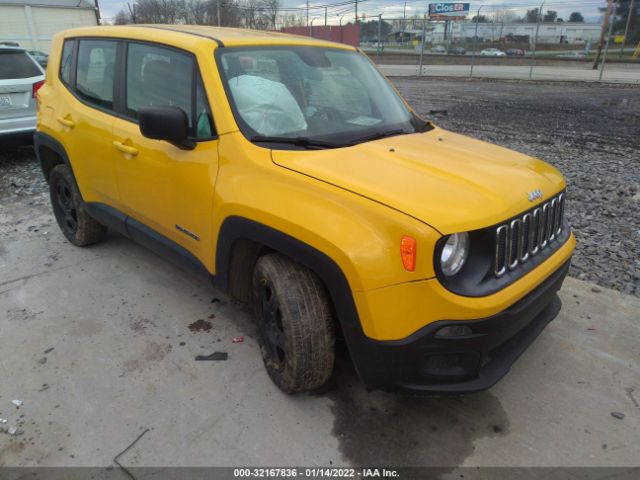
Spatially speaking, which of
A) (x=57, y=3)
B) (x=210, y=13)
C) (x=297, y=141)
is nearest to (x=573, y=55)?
(x=210, y=13)

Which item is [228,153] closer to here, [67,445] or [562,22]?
[67,445]

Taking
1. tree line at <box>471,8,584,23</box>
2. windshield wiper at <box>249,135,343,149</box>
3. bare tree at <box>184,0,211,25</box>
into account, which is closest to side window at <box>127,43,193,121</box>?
windshield wiper at <box>249,135,343,149</box>

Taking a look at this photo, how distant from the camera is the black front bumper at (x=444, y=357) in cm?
210

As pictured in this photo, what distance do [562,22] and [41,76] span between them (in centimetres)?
3821

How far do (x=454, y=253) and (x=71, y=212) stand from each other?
374cm

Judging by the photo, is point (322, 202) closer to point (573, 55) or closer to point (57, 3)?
point (57, 3)

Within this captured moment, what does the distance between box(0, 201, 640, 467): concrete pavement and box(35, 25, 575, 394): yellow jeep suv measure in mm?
286

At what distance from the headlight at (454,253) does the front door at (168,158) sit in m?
1.33

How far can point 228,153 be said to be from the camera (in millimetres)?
2652

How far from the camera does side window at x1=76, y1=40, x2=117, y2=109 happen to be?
357cm

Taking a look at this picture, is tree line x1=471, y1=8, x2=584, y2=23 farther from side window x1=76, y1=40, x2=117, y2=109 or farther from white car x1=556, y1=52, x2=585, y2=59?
side window x1=76, y1=40, x2=117, y2=109

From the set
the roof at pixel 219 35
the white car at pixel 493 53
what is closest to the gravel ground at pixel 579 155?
the roof at pixel 219 35

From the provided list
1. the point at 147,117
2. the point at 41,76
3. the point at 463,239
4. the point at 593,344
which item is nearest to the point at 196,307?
the point at 147,117

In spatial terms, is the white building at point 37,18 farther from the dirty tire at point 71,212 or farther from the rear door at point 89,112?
the rear door at point 89,112
